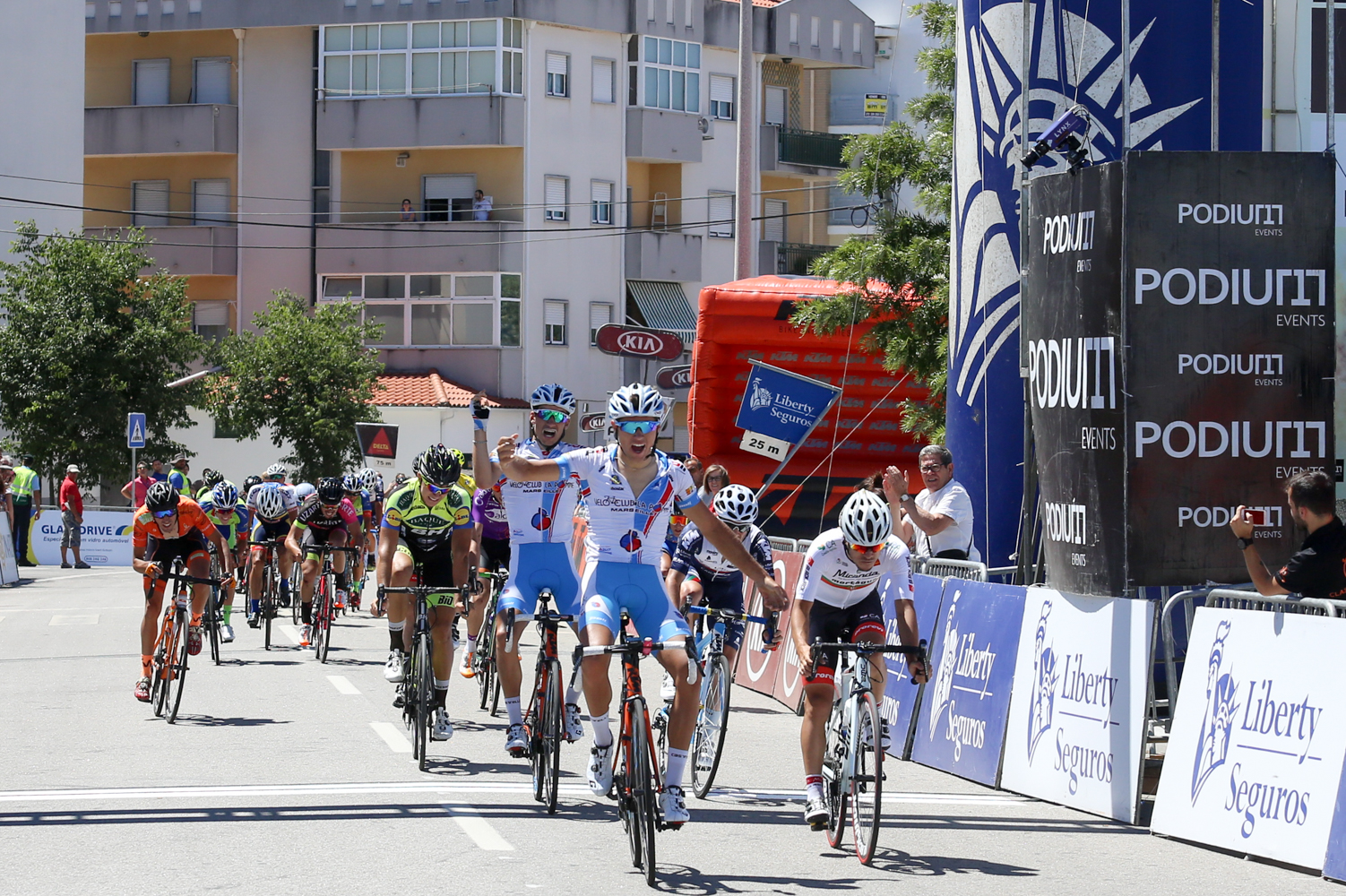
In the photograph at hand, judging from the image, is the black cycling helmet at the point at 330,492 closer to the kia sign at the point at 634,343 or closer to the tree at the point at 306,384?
the kia sign at the point at 634,343

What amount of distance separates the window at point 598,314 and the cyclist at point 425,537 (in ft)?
127

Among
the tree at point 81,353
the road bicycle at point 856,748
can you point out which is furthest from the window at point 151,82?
the road bicycle at point 856,748

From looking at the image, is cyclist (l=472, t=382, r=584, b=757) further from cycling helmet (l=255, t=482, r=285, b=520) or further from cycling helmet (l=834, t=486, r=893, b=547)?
cycling helmet (l=255, t=482, r=285, b=520)

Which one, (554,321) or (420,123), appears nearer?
(420,123)

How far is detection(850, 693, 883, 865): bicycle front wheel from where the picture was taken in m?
8.31

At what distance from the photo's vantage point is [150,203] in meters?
53.5

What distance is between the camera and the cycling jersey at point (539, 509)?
419 inches

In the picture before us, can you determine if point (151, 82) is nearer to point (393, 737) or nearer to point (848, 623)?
point (393, 737)

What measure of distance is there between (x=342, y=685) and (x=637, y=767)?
8.33 m

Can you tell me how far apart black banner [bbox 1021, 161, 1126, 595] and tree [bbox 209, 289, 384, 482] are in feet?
117

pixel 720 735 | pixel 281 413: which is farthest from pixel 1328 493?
pixel 281 413

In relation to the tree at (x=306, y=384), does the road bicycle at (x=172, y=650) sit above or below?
below

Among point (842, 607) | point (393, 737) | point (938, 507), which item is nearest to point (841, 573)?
point (842, 607)

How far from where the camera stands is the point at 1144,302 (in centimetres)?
1061
